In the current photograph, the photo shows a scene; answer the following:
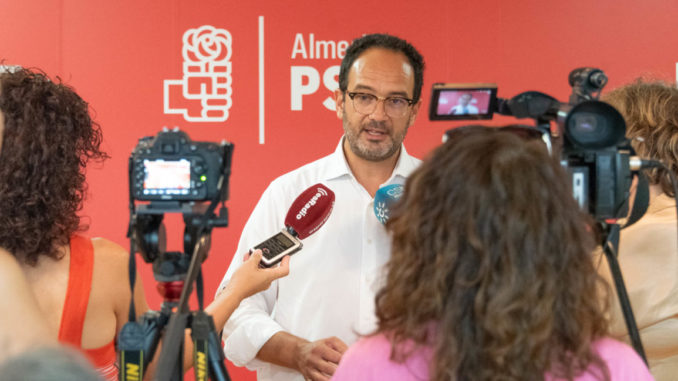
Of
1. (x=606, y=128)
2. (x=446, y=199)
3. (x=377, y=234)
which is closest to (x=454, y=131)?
(x=446, y=199)

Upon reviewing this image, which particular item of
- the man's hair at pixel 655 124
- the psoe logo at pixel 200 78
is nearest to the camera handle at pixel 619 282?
the man's hair at pixel 655 124

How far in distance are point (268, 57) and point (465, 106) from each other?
6.49 feet

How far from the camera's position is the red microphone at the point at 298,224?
1.43 metres

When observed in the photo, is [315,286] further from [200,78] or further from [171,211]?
[200,78]

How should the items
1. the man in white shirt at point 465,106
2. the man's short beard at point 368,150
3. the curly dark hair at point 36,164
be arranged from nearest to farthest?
the man in white shirt at point 465,106 → the curly dark hair at point 36,164 → the man's short beard at point 368,150

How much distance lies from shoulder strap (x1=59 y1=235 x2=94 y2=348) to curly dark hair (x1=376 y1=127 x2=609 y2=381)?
674 millimetres

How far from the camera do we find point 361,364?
0.96 meters

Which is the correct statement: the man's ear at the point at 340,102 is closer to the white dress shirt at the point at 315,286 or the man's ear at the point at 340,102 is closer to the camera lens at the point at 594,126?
the white dress shirt at the point at 315,286

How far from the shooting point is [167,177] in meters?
1.19

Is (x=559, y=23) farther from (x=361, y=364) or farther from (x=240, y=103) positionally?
(x=361, y=364)

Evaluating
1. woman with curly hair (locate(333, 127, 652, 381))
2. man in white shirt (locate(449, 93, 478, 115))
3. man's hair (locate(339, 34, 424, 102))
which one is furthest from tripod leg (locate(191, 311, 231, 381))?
man's hair (locate(339, 34, 424, 102))

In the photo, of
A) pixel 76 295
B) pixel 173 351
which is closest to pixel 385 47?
pixel 76 295

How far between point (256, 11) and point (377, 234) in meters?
1.54

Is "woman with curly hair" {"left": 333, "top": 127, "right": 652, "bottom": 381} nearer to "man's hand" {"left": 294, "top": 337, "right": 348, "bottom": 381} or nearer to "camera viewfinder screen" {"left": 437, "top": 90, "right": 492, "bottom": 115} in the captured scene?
"camera viewfinder screen" {"left": 437, "top": 90, "right": 492, "bottom": 115}
